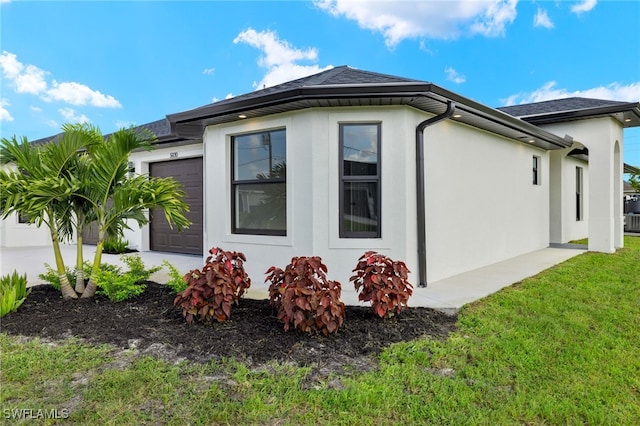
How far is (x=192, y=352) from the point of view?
3.14 metres

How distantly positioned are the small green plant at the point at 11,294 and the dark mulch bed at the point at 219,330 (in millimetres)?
90

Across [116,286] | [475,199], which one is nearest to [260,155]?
[116,286]

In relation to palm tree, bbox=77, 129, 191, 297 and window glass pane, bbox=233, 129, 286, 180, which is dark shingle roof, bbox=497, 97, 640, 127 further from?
palm tree, bbox=77, 129, 191, 297

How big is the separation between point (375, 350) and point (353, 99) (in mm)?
3303

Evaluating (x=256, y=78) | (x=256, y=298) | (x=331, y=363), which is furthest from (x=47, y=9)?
(x=331, y=363)

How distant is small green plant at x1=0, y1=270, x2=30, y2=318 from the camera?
4.00 m

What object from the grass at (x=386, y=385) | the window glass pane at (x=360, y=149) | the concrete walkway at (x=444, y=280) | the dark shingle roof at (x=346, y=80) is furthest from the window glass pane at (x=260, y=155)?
the grass at (x=386, y=385)

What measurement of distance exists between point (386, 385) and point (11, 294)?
4218 mm

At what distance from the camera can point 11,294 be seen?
4059 millimetres

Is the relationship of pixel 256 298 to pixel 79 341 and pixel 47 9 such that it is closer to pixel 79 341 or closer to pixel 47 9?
pixel 79 341

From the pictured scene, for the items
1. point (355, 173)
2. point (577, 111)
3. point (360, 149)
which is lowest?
point (355, 173)

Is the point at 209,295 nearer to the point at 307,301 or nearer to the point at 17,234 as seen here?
the point at 307,301

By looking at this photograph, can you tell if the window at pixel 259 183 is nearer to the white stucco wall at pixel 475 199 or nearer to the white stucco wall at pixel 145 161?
the white stucco wall at pixel 475 199

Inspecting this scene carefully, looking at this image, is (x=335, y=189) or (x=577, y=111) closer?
(x=335, y=189)
